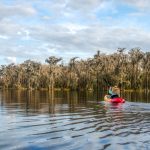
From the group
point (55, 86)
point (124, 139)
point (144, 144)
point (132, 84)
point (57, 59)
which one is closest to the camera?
point (144, 144)

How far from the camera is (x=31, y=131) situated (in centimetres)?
2438

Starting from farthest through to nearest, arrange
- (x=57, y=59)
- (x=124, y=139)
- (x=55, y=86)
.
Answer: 1. (x=57, y=59)
2. (x=55, y=86)
3. (x=124, y=139)

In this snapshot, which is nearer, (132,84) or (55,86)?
(132,84)

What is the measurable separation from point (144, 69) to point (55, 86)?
1868 inches

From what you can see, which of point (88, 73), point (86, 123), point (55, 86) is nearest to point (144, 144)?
point (86, 123)

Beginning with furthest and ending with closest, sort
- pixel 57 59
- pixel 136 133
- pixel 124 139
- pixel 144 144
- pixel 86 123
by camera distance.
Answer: pixel 57 59 → pixel 86 123 → pixel 136 133 → pixel 124 139 → pixel 144 144

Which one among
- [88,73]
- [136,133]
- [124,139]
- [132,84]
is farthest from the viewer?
[88,73]

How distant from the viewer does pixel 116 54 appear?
151375 mm

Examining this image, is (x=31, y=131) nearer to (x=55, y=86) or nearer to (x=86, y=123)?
(x=86, y=123)

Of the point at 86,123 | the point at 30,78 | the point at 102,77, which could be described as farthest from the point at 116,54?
the point at 86,123

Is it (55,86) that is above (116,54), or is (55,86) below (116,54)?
below

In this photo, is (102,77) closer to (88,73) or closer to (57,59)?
(88,73)

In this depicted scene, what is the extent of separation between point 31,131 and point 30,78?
552 ft

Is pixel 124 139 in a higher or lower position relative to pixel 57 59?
lower
